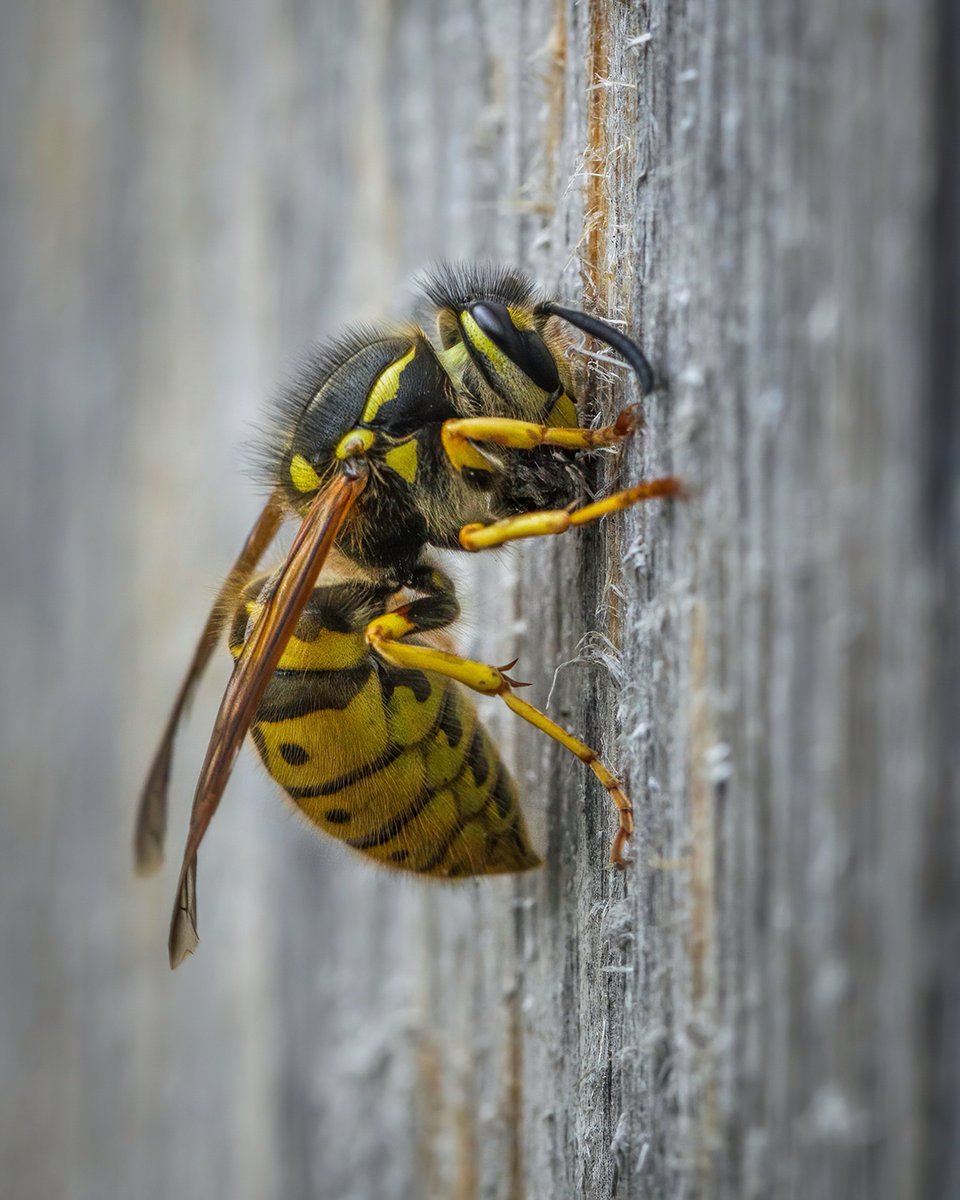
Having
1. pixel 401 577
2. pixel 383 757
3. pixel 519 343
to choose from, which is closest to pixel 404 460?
pixel 401 577

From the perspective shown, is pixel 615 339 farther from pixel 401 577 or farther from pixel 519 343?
pixel 401 577

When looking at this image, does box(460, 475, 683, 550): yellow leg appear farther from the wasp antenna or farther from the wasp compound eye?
the wasp compound eye

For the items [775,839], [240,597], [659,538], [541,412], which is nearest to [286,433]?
[240,597]

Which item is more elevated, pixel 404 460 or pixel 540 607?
pixel 404 460

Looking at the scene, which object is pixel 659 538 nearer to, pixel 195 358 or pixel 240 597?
pixel 240 597

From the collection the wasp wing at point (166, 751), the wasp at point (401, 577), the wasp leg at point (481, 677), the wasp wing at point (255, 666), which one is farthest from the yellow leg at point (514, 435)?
the wasp wing at point (166, 751)

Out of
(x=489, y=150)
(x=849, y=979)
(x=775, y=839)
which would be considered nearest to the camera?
(x=849, y=979)

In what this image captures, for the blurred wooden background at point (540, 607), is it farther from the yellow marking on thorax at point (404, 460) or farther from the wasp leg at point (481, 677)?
the yellow marking on thorax at point (404, 460)
